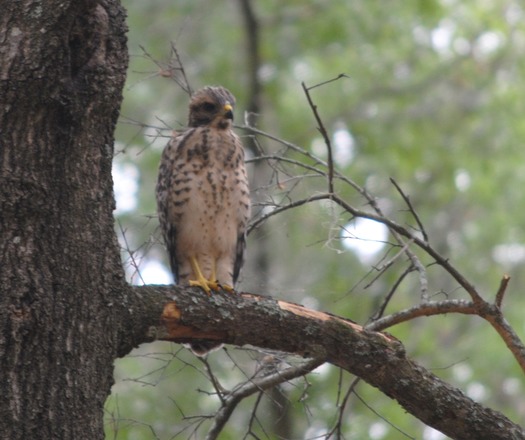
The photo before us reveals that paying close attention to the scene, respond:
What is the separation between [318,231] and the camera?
8.95 meters

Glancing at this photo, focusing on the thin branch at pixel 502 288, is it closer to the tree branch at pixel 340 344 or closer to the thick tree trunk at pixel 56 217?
the tree branch at pixel 340 344

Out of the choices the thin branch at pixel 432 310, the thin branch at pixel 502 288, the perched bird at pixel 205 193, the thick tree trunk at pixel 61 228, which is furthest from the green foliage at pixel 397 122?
the thick tree trunk at pixel 61 228

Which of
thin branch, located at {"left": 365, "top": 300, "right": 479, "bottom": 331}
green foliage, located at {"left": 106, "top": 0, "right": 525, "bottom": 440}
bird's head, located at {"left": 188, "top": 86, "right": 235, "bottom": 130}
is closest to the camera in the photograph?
thin branch, located at {"left": 365, "top": 300, "right": 479, "bottom": 331}

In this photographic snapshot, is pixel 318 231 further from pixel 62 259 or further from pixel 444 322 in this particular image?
pixel 62 259

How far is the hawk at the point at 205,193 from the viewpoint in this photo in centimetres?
549

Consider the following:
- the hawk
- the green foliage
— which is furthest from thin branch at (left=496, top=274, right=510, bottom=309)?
the green foliage

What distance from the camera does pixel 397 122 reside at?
1190cm

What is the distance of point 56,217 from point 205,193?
2158 mm

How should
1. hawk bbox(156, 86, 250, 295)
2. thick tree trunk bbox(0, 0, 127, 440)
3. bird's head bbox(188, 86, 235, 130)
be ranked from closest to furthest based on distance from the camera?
thick tree trunk bbox(0, 0, 127, 440) < hawk bbox(156, 86, 250, 295) < bird's head bbox(188, 86, 235, 130)

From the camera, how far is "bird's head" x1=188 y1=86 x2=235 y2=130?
5609mm

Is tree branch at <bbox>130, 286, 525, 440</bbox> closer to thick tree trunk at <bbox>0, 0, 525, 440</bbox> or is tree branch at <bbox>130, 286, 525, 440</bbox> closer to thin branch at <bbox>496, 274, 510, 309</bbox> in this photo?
A: thick tree trunk at <bbox>0, 0, 525, 440</bbox>

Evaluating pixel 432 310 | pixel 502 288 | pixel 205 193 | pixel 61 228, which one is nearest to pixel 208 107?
pixel 205 193

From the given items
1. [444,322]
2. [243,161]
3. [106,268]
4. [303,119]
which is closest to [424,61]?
[303,119]

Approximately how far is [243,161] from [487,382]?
20.9 ft
